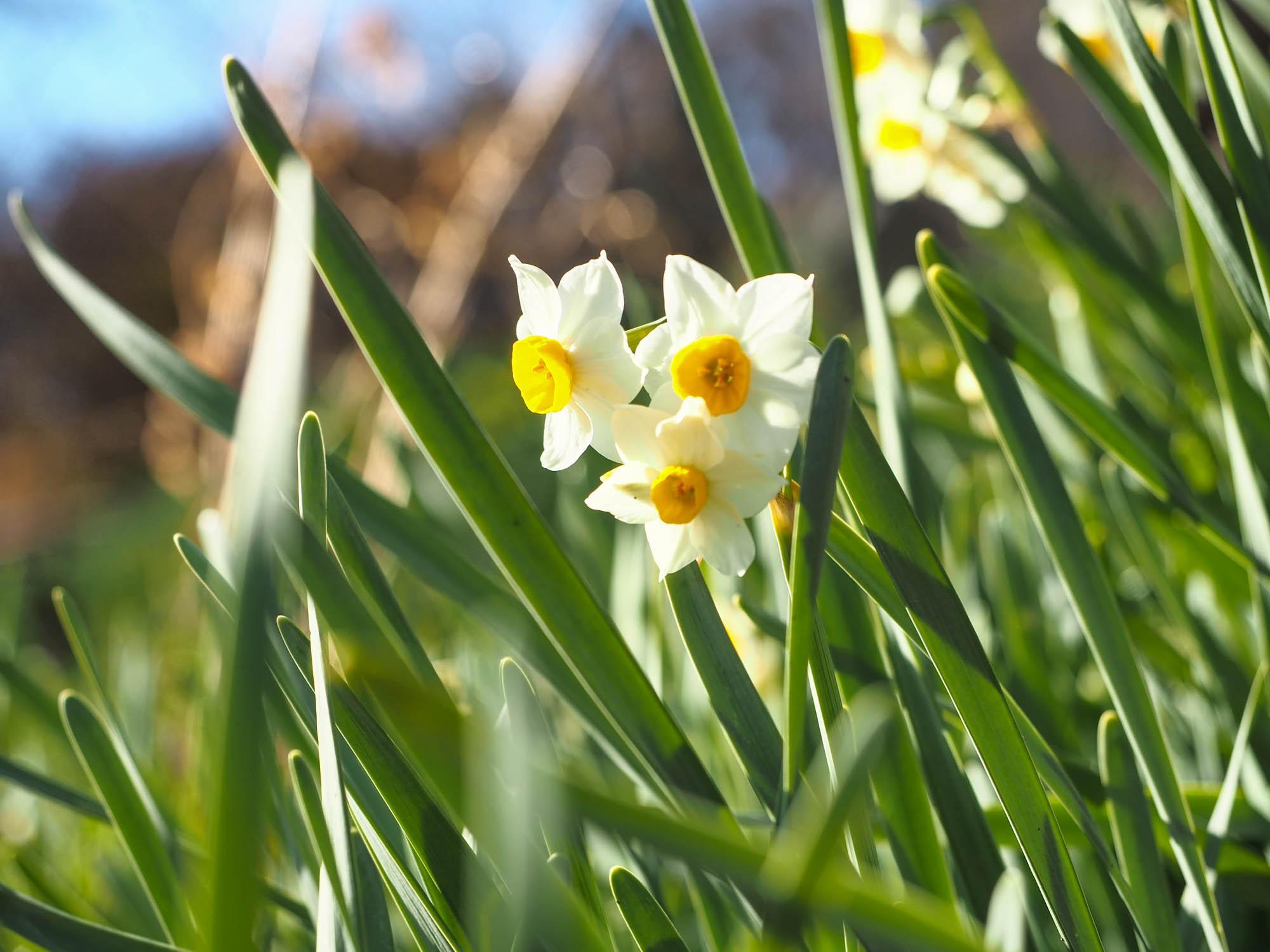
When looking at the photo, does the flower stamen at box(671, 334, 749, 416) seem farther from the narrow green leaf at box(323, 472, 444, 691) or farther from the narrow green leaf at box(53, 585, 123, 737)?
the narrow green leaf at box(53, 585, 123, 737)

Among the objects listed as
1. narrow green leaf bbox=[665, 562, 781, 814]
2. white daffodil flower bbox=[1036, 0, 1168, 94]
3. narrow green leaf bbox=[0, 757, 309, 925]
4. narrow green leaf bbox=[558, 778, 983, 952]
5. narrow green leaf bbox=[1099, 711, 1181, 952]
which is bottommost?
narrow green leaf bbox=[0, 757, 309, 925]

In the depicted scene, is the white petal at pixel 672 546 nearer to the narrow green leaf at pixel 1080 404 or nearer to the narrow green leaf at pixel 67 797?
the narrow green leaf at pixel 1080 404

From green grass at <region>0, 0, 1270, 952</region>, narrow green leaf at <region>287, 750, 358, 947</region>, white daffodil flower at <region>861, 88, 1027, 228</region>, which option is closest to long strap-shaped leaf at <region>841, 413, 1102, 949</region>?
green grass at <region>0, 0, 1270, 952</region>

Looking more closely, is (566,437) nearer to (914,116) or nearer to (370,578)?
(370,578)

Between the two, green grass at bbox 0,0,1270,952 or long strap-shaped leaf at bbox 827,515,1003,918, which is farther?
long strap-shaped leaf at bbox 827,515,1003,918

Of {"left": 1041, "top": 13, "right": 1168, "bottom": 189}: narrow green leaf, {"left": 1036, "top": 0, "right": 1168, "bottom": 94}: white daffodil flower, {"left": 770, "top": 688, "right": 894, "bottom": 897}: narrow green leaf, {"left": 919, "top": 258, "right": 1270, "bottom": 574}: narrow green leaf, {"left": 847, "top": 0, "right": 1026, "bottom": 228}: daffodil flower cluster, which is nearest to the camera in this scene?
{"left": 770, "top": 688, "right": 894, "bottom": 897}: narrow green leaf

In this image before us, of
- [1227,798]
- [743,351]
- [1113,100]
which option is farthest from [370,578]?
[1113,100]
